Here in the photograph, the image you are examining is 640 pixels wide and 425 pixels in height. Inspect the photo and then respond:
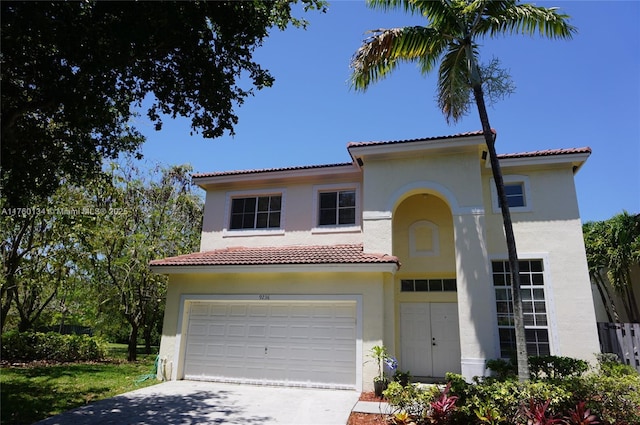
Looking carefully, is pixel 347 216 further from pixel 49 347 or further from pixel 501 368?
pixel 49 347

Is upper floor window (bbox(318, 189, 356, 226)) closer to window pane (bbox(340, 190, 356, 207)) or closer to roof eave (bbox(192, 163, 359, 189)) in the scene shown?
window pane (bbox(340, 190, 356, 207))

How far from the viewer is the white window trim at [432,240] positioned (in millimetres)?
13539

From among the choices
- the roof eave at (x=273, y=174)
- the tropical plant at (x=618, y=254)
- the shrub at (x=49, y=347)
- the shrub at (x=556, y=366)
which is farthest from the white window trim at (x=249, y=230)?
the tropical plant at (x=618, y=254)

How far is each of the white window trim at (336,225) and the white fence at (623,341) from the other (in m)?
8.77

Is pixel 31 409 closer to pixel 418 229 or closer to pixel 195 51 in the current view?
pixel 195 51

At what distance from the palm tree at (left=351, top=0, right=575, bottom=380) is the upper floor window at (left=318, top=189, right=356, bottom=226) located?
443 centimetres

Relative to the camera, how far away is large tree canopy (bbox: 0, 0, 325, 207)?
7.12 m

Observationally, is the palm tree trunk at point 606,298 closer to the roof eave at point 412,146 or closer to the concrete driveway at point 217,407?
the roof eave at point 412,146

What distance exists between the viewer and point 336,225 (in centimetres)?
1436

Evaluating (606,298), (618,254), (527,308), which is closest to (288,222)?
(527,308)

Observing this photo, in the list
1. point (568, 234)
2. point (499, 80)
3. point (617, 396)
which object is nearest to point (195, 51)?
point (499, 80)

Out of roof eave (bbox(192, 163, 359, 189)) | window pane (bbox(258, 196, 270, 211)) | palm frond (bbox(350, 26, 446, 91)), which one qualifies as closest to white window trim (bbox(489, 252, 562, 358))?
roof eave (bbox(192, 163, 359, 189))

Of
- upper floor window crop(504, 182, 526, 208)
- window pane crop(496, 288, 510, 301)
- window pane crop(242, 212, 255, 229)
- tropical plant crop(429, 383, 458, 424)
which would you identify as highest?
upper floor window crop(504, 182, 526, 208)

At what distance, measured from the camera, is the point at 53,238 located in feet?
54.7
